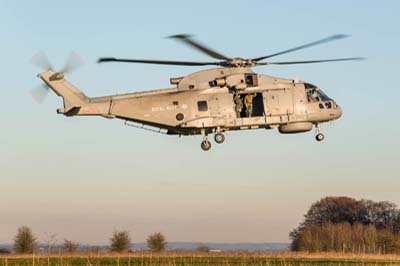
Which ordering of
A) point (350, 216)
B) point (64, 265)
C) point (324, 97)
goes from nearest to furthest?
point (64, 265) → point (324, 97) → point (350, 216)

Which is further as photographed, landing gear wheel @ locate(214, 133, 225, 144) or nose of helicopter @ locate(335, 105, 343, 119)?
nose of helicopter @ locate(335, 105, 343, 119)

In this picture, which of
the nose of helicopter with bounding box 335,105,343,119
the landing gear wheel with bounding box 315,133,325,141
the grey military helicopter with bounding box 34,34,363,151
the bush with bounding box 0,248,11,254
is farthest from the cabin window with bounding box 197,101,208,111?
the bush with bounding box 0,248,11,254

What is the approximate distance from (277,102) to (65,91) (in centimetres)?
1217

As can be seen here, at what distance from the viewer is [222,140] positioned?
143 feet

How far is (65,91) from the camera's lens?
43.6 meters

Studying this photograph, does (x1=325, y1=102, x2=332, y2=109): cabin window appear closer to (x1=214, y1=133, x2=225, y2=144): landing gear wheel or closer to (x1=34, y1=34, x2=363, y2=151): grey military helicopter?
(x1=34, y1=34, x2=363, y2=151): grey military helicopter

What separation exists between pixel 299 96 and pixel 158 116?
335 inches

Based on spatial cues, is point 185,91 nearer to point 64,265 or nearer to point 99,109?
point 99,109

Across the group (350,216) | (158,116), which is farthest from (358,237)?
(158,116)

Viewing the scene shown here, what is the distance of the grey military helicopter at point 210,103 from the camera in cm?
4291

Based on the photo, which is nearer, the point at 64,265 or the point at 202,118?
the point at 64,265

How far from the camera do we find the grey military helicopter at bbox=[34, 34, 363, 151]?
4291cm

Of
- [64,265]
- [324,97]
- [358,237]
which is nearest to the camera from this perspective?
[64,265]

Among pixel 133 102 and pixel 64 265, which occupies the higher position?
pixel 133 102
